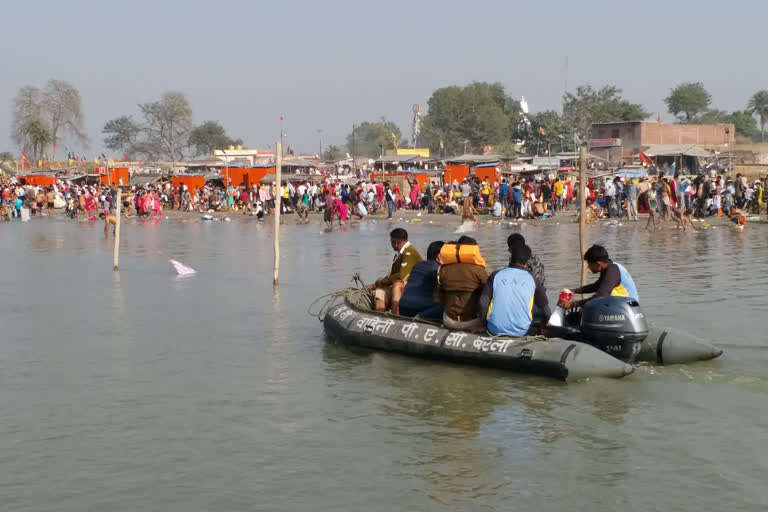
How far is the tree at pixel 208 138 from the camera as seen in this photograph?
13738 cm

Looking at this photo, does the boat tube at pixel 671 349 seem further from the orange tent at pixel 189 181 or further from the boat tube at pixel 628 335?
the orange tent at pixel 189 181

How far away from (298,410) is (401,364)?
208 cm

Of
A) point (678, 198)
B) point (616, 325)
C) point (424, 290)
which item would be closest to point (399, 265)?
point (424, 290)

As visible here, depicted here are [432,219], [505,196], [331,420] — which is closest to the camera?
[331,420]

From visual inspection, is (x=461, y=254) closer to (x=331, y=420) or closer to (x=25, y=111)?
(x=331, y=420)

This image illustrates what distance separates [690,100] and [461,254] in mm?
126218

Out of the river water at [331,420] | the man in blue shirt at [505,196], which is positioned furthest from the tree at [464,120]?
the river water at [331,420]

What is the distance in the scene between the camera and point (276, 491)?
758 centimetres

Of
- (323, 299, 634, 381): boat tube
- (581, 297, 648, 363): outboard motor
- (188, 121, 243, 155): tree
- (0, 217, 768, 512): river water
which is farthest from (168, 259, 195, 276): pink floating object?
(188, 121, 243, 155): tree

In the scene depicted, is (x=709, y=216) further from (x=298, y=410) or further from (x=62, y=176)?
(x=62, y=176)

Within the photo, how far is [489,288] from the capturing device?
35.6 feet

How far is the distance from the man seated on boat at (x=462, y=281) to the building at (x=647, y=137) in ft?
203

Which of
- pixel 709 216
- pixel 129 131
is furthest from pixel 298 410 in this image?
pixel 129 131

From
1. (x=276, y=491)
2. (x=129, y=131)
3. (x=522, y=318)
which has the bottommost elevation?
(x=276, y=491)
